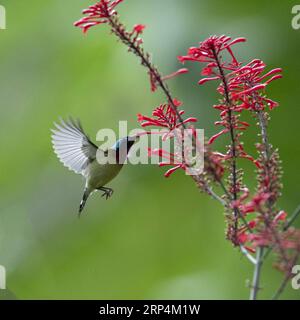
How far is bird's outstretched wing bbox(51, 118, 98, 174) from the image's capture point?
319 cm

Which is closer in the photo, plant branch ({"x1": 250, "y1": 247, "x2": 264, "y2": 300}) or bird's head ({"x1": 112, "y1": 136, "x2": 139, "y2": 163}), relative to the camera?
plant branch ({"x1": 250, "y1": 247, "x2": 264, "y2": 300})

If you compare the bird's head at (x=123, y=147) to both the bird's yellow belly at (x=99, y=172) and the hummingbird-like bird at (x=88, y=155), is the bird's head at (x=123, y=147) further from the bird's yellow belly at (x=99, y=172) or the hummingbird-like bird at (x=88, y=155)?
the bird's yellow belly at (x=99, y=172)

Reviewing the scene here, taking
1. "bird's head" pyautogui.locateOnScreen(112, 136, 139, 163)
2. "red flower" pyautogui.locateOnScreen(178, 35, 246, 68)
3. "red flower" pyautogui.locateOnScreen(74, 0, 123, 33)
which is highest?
"red flower" pyautogui.locateOnScreen(74, 0, 123, 33)

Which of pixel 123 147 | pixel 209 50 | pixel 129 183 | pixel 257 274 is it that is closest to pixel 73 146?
pixel 123 147

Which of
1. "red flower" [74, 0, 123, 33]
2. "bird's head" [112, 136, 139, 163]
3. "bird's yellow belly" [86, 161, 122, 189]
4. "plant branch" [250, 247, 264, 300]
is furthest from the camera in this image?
"bird's yellow belly" [86, 161, 122, 189]

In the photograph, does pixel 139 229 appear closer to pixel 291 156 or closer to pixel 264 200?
pixel 291 156

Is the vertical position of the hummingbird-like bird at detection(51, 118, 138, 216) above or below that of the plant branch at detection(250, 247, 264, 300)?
above

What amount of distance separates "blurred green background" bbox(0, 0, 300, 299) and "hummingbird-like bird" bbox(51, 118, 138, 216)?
1.11m

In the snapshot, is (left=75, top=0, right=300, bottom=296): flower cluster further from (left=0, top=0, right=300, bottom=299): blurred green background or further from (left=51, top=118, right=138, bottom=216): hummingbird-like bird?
(left=0, top=0, right=300, bottom=299): blurred green background

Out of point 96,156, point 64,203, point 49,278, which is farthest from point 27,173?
point 96,156

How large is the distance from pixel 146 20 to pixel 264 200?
10.9 ft

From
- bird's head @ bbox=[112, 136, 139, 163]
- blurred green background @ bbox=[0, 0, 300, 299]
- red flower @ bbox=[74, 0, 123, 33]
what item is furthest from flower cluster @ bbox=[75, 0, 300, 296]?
blurred green background @ bbox=[0, 0, 300, 299]

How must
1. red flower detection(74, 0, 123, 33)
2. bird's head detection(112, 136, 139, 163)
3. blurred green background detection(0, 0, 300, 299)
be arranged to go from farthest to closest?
blurred green background detection(0, 0, 300, 299) → bird's head detection(112, 136, 139, 163) → red flower detection(74, 0, 123, 33)

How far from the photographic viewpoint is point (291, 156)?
4.52m
